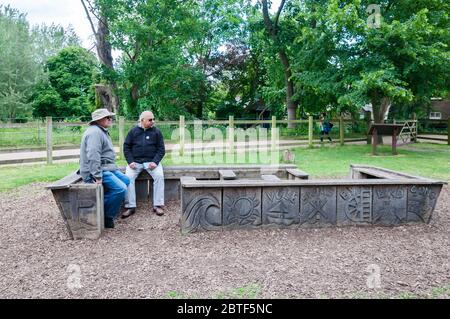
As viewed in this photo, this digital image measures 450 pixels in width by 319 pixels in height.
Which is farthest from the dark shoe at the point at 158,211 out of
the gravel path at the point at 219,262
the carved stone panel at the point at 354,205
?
the carved stone panel at the point at 354,205

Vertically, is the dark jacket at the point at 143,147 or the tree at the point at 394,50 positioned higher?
the tree at the point at 394,50

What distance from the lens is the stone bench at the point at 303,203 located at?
16.9ft

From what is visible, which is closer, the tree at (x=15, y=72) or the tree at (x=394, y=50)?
the tree at (x=394, y=50)

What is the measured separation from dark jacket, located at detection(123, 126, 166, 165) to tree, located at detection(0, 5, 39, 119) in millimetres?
26558

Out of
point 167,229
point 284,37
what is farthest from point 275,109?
point 167,229

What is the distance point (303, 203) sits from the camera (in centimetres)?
532

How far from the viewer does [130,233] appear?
205 inches

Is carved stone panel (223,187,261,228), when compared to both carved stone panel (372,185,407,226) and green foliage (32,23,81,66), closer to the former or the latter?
carved stone panel (372,185,407,226)

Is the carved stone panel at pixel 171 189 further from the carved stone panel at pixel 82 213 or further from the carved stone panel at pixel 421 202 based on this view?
the carved stone panel at pixel 421 202

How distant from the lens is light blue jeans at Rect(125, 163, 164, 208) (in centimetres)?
603

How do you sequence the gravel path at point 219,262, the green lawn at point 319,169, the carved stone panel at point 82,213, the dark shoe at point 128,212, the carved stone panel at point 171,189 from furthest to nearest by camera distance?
the green lawn at point 319,169 → the carved stone panel at point 171,189 → the dark shoe at point 128,212 → the carved stone panel at point 82,213 → the gravel path at point 219,262

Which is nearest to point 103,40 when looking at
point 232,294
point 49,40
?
point 232,294

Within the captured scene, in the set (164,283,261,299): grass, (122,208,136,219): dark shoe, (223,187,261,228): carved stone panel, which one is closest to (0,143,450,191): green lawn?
(122,208,136,219): dark shoe

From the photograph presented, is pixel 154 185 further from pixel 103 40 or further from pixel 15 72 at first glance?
pixel 15 72
